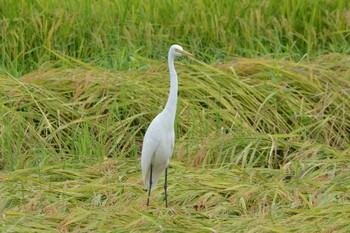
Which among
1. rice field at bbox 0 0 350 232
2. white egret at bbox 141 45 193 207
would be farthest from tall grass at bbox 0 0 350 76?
white egret at bbox 141 45 193 207

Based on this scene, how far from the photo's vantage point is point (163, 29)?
20.3ft

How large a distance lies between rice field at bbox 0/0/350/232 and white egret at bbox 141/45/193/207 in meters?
0.10

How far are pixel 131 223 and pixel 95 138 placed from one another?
1.46 metres

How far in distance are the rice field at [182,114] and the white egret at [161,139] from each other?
0.10 m

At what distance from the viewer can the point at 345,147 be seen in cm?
511

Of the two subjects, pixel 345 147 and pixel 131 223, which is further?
pixel 345 147

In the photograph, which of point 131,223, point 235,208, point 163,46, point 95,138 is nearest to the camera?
point 131,223

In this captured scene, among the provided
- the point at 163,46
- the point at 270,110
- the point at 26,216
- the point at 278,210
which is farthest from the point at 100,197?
the point at 163,46

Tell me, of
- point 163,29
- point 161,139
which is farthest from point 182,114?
point 163,29

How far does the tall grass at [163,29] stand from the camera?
598 cm

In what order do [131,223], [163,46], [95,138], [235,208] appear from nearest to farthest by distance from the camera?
[131,223], [235,208], [95,138], [163,46]

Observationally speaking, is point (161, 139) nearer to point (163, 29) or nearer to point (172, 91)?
point (172, 91)

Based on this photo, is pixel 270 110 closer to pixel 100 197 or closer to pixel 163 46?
pixel 163 46

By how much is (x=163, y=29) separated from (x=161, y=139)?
2.21 meters
